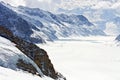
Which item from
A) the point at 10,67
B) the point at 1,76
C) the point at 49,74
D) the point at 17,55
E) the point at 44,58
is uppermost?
the point at 44,58

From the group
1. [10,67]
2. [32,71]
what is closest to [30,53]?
[32,71]

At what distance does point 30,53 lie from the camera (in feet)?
254

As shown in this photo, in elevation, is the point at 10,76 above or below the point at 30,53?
below

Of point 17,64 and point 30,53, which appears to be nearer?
point 17,64

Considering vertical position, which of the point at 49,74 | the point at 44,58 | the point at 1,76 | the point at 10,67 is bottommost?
the point at 1,76

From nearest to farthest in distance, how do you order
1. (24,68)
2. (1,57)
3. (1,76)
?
(1,76)
(1,57)
(24,68)

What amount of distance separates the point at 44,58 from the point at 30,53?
3.44m

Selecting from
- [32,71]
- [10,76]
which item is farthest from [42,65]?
[10,76]

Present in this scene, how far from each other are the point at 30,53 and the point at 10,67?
24577 millimetres

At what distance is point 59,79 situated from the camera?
265 feet

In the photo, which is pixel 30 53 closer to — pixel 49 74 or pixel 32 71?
pixel 49 74

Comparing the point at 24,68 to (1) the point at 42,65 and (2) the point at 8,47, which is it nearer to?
(2) the point at 8,47

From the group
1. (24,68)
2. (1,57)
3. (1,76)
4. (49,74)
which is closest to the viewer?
(1,76)

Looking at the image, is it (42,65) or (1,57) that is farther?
(42,65)
